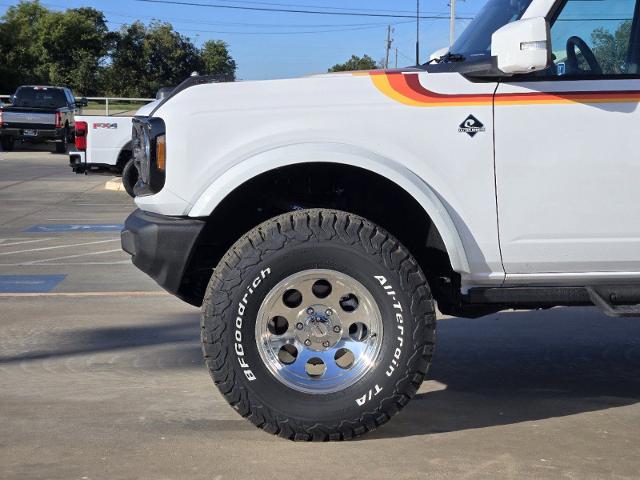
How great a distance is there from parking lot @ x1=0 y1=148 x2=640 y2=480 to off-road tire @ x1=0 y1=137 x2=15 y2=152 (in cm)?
2342

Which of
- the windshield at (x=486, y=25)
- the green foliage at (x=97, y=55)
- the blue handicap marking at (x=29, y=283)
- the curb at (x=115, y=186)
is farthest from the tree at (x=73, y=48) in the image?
the windshield at (x=486, y=25)

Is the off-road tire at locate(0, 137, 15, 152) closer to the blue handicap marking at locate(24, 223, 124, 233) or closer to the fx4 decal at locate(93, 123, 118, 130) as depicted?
the fx4 decal at locate(93, 123, 118, 130)

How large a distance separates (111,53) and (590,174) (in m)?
63.4

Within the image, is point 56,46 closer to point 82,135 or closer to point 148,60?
→ point 148,60

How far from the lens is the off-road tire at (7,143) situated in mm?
30697

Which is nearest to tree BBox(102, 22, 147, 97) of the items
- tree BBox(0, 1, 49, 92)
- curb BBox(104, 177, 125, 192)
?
tree BBox(0, 1, 49, 92)

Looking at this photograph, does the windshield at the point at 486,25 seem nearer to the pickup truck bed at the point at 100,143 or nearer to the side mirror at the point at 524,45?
the side mirror at the point at 524,45

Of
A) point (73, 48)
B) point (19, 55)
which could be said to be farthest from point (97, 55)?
point (19, 55)

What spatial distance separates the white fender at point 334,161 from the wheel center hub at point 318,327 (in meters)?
0.59

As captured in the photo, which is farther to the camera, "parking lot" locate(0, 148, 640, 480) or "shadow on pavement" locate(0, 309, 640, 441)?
"shadow on pavement" locate(0, 309, 640, 441)

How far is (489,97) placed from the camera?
14.5ft

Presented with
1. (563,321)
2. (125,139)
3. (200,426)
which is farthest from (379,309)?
(125,139)

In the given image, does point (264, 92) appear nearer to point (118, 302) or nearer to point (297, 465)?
point (297, 465)

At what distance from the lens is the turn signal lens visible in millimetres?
4486
